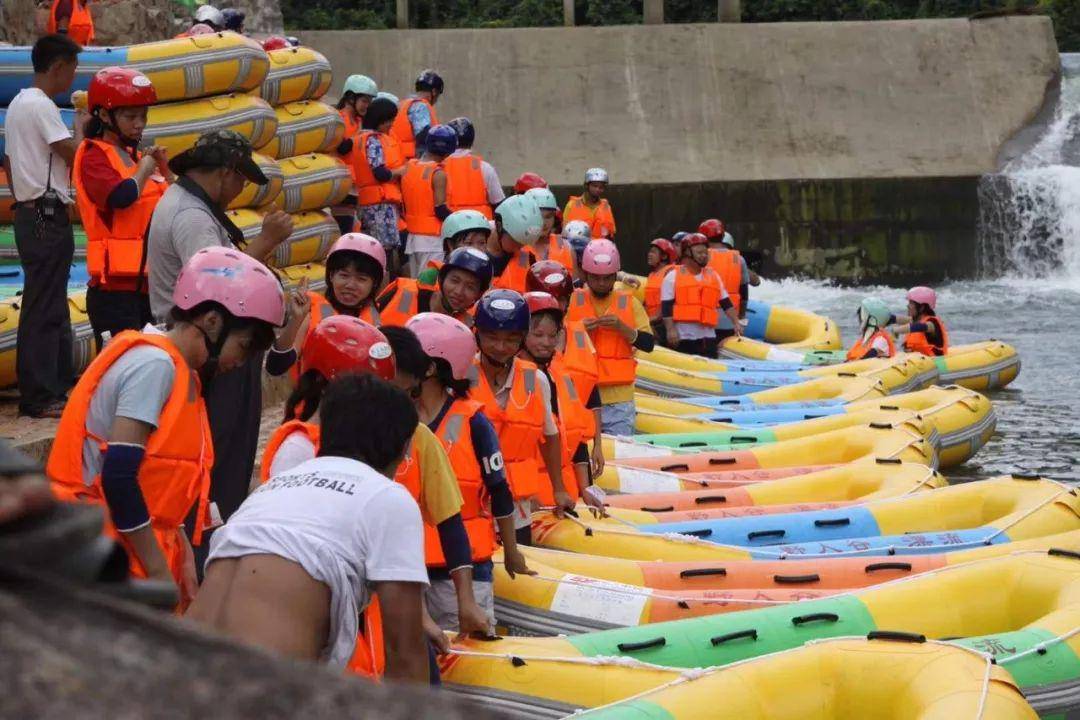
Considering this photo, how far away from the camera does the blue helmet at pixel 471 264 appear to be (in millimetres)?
6188

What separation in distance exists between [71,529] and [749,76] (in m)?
21.6

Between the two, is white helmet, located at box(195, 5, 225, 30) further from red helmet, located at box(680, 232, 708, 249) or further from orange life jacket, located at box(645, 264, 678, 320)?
orange life jacket, located at box(645, 264, 678, 320)

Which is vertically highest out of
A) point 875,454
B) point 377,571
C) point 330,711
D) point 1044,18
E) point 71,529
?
point 1044,18

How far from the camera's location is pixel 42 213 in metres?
6.38

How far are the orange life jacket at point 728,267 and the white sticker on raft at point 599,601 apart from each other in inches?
340

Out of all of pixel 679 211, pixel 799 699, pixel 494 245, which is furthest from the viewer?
pixel 679 211

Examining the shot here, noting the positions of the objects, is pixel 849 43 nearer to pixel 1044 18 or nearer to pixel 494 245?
pixel 1044 18

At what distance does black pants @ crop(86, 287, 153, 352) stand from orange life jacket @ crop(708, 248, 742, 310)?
8797 millimetres

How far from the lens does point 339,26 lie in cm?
2605

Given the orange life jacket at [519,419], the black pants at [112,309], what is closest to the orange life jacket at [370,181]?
the black pants at [112,309]

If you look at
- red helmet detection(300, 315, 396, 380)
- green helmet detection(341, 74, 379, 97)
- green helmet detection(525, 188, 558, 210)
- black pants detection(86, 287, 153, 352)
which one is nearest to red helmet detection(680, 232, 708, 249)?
green helmet detection(341, 74, 379, 97)

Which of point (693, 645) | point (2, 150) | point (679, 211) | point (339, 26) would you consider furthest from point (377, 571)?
point (339, 26)

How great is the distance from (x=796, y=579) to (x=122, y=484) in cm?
317

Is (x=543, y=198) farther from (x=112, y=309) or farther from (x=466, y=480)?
(x=466, y=480)
